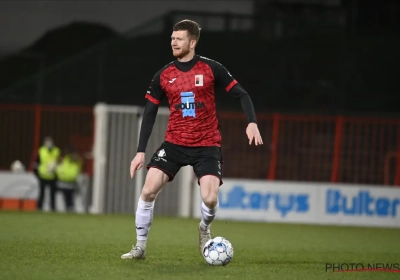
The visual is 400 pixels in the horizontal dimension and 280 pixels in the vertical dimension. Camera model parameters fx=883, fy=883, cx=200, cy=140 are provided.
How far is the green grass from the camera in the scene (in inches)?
284

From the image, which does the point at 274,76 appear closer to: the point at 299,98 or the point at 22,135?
the point at 299,98

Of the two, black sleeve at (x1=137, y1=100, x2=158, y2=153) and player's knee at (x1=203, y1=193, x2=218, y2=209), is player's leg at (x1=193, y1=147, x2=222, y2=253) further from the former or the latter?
black sleeve at (x1=137, y1=100, x2=158, y2=153)

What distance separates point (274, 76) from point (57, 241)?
43.8 ft

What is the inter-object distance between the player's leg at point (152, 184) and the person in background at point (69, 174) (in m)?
11.7

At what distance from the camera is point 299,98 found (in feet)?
74.0

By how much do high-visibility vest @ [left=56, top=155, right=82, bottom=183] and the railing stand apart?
3.98ft

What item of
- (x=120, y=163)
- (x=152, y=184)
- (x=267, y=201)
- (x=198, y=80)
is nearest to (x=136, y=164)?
(x=152, y=184)

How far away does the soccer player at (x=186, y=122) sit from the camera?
26.0 ft

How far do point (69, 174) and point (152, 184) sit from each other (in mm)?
12471

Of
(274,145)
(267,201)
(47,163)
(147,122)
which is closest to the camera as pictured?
(147,122)

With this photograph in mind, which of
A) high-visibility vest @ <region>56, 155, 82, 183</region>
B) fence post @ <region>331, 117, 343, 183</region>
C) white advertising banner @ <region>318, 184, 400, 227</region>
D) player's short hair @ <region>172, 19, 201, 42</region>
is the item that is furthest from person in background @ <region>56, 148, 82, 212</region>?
player's short hair @ <region>172, 19, 201, 42</region>

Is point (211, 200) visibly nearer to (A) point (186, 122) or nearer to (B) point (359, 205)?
(A) point (186, 122)

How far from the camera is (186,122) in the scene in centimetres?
798

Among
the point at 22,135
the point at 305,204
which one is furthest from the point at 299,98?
the point at 22,135
